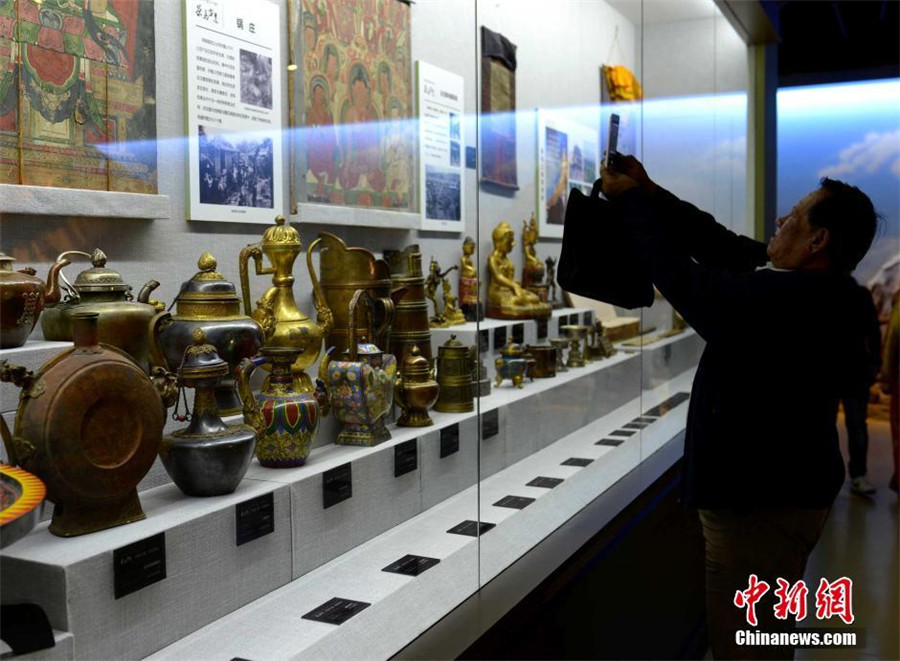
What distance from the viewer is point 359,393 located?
255 centimetres

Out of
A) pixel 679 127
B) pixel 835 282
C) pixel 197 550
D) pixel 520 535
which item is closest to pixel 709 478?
pixel 835 282

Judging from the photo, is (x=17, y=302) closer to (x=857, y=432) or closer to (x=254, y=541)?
(x=254, y=541)

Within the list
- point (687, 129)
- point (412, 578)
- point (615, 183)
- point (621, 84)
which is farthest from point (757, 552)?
point (687, 129)

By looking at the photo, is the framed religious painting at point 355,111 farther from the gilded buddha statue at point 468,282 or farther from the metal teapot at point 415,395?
the metal teapot at point 415,395

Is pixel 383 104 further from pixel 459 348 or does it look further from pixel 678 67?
pixel 678 67

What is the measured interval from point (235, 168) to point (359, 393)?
2.34ft

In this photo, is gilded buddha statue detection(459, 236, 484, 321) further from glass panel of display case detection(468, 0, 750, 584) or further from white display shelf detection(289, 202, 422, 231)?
white display shelf detection(289, 202, 422, 231)

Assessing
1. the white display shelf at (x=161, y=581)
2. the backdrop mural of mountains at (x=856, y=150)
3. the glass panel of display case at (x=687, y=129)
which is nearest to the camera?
the white display shelf at (x=161, y=581)

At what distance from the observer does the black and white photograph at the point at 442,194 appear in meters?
2.75

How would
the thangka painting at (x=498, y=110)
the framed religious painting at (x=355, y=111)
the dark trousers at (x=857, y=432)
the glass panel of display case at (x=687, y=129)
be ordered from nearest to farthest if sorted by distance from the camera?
the thangka painting at (x=498, y=110), the framed religious painting at (x=355, y=111), the dark trousers at (x=857, y=432), the glass panel of display case at (x=687, y=129)

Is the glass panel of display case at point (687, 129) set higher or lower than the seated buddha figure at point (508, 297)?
higher

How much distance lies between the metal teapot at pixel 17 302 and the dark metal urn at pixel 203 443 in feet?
1.03
